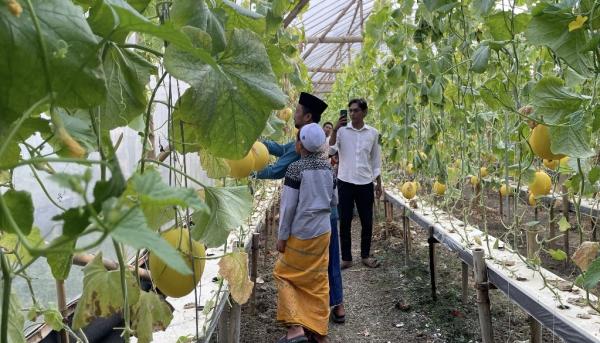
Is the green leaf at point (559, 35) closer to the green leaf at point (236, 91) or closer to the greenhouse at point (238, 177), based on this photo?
the greenhouse at point (238, 177)

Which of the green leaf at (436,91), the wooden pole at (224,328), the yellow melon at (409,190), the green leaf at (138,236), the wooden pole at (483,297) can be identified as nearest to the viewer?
the green leaf at (138,236)

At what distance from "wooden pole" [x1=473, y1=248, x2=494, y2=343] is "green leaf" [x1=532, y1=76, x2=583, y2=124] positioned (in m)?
1.29

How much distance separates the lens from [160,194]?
27 centimetres

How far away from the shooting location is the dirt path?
9.64 ft

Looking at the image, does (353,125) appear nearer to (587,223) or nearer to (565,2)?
(587,223)

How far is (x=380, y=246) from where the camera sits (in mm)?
5109

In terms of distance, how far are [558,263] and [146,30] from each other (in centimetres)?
432

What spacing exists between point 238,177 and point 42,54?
972 mm

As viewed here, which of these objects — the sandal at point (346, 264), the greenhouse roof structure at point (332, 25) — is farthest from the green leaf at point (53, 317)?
the greenhouse roof structure at point (332, 25)

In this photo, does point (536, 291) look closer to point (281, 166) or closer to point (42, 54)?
point (281, 166)

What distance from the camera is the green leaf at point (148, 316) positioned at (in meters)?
0.71

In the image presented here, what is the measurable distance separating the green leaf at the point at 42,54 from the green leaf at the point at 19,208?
0.06 metres

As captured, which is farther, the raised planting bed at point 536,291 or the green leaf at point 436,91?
the green leaf at point 436,91

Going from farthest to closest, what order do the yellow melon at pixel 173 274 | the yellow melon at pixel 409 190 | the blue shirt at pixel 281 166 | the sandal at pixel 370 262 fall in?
the sandal at pixel 370 262 < the yellow melon at pixel 409 190 < the blue shirt at pixel 281 166 < the yellow melon at pixel 173 274
